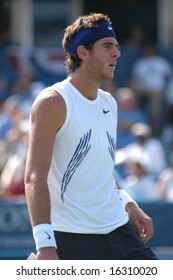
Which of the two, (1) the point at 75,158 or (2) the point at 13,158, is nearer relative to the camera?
(1) the point at 75,158

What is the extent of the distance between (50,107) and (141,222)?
98 centimetres

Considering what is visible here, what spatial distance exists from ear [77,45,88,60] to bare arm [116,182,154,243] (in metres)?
0.93

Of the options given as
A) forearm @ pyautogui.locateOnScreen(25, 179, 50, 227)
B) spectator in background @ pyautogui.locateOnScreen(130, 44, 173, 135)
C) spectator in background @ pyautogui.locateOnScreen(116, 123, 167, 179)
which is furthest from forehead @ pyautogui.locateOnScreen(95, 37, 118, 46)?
spectator in background @ pyautogui.locateOnScreen(130, 44, 173, 135)

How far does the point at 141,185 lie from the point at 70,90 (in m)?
5.84

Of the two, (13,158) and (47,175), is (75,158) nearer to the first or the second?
(47,175)

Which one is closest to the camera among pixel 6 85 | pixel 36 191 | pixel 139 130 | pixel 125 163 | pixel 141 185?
pixel 36 191

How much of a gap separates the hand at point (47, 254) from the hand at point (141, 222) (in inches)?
34.7

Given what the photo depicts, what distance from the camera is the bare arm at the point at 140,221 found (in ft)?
18.6

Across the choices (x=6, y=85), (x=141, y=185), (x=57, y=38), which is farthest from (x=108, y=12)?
(x=141, y=185)

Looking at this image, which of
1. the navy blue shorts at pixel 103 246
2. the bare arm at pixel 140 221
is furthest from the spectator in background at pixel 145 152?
the navy blue shorts at pixel 103 246

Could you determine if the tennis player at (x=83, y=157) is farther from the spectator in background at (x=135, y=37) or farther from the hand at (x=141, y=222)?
the spectator in background at (x=135, y=37)

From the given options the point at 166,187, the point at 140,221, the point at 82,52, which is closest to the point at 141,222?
the point at 140,221

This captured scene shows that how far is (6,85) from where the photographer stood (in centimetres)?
1558
